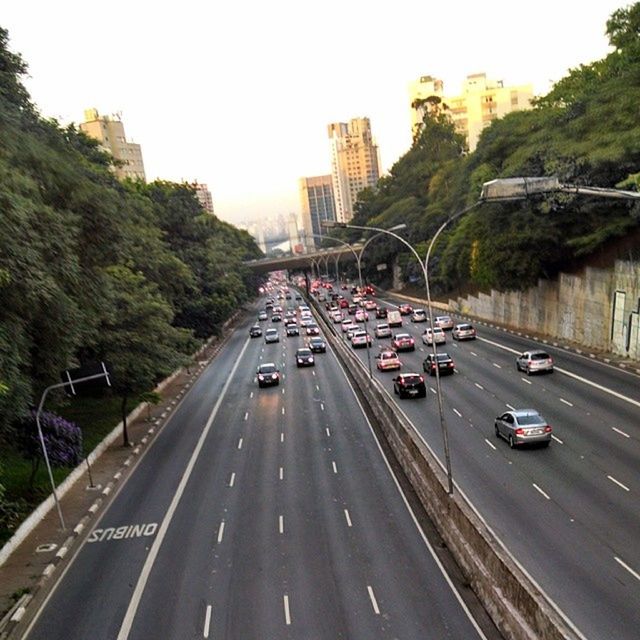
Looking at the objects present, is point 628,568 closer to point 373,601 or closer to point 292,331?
point 373,601

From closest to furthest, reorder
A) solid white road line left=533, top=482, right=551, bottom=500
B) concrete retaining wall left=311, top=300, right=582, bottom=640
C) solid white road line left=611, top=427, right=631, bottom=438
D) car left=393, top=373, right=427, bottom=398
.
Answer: concrete retaining wall left=311, top=300, right=582, bottom=640
solid white road line left=533, top=482, right=551, bottom=500
solid white road line left=611, top=427, right=631, bottom=438
car left=393, top=373, right=427, bottom=398

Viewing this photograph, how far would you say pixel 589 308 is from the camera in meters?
43.6

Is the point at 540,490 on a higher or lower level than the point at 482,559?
lower

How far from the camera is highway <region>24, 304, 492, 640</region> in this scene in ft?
49.6

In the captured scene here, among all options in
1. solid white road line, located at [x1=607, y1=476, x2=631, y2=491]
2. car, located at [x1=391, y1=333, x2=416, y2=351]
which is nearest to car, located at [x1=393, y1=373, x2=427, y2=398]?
solid white road line, located at [x1=607, y1=476, x2=631, y2=491]

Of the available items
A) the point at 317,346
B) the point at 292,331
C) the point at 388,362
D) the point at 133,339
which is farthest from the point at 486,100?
the point at 133,339

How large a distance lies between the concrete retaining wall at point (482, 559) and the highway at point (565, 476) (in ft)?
3.50

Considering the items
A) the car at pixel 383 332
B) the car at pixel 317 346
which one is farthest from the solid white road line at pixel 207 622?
the car at pixel 383 332

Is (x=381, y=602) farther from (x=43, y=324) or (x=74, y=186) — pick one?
(x=74, y=186)

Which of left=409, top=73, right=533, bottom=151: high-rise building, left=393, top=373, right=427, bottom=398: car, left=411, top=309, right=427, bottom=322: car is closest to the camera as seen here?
left=393, top=373, right=427, bottom=398: car

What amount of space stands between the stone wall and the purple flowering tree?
97.8ft

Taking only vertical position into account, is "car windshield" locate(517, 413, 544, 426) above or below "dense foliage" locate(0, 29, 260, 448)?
below

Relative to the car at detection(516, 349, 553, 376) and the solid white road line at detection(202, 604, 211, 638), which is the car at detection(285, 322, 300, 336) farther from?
the solid white road line at detection(202, 604, 211, 638)

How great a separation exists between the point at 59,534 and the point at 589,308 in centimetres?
3448
